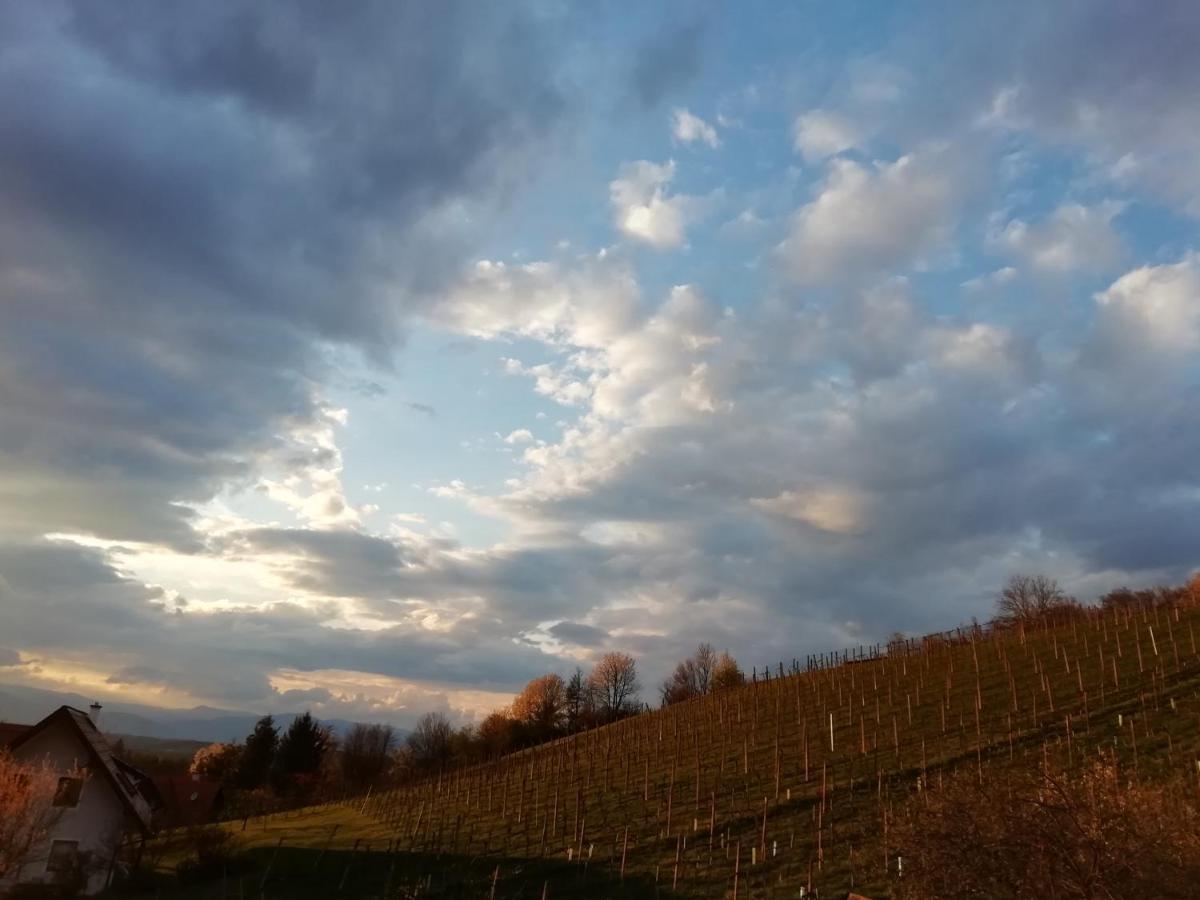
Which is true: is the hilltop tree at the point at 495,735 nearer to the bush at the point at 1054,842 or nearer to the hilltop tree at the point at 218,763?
the hilltop tree at the point at 218,763

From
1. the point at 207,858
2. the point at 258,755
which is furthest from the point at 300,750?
the point at 207,858

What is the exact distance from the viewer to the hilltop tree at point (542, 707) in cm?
10800

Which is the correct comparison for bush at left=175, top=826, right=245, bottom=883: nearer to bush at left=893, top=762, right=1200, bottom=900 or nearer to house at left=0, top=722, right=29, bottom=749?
house at left=0, top=722, right=29, bottom=749

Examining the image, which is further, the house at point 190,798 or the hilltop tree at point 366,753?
the hilltop tree at point 366,753

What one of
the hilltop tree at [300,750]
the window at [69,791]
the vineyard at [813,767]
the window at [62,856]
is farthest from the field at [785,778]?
the hilltop tree at [300,750]

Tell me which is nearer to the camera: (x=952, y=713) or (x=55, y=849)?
(x=55, y=849)

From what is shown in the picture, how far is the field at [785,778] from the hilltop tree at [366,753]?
34.4 meters

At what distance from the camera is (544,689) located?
120m

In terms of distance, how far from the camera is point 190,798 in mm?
66812

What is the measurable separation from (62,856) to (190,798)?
32.8 meters

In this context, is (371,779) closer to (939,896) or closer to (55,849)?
(55,849)

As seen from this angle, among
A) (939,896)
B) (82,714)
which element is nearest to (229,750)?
(82,714)

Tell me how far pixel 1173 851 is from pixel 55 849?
44.5 metres

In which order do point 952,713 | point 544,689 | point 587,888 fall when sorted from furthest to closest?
point 544,689 → point 952,713 → point 587,888
